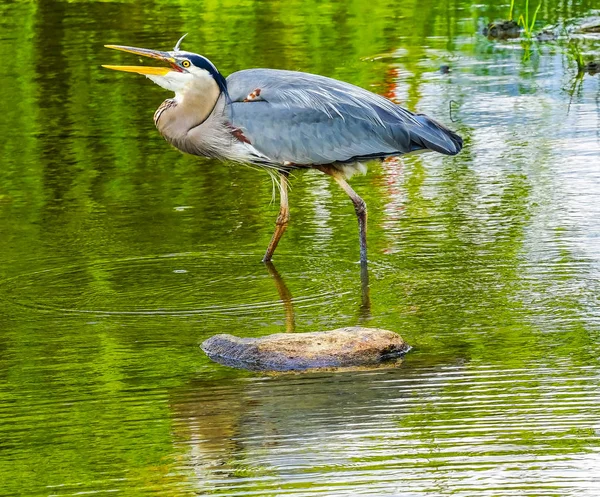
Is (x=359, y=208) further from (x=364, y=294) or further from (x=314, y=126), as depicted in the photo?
(x=364, y=294)

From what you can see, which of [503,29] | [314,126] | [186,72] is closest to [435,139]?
[314,126]

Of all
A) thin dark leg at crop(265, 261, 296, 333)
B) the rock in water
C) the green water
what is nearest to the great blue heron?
thin dark leg at crop(265, 261, 296, 333)

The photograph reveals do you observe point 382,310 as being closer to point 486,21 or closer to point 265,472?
point 265,472

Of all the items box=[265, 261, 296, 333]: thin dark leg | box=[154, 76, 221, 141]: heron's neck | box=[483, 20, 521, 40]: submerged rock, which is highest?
box=[154, 76, 221, 141]: heron's neck

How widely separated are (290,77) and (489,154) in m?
2.56

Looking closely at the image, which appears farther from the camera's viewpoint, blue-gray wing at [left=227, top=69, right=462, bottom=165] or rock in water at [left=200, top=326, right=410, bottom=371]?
blue-gray wing at [left=227, top=69, right=462, bottom=165]

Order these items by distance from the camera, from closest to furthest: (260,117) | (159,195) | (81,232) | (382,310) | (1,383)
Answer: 1. (1,383)
2. (382,310)
3. (260,117)
4. (81,232)
5. (159,195)

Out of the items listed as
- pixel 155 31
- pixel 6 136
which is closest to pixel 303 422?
pixel 6 136

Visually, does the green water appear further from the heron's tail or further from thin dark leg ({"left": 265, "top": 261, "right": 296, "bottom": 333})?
the heron's tail

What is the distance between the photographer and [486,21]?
1575 cm

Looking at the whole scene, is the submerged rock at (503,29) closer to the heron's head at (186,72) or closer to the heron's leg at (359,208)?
the heron's leg at (359,208)

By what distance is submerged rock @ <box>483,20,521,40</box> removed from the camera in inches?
584

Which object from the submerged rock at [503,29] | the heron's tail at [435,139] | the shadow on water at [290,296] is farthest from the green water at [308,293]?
the submerged rock at [503,29]

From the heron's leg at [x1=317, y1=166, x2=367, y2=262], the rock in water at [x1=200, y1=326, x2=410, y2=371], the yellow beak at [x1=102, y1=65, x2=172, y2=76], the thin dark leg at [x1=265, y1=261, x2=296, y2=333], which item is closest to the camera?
the rock in water at [x1=200, y1=326, x2=410, y2=371]
